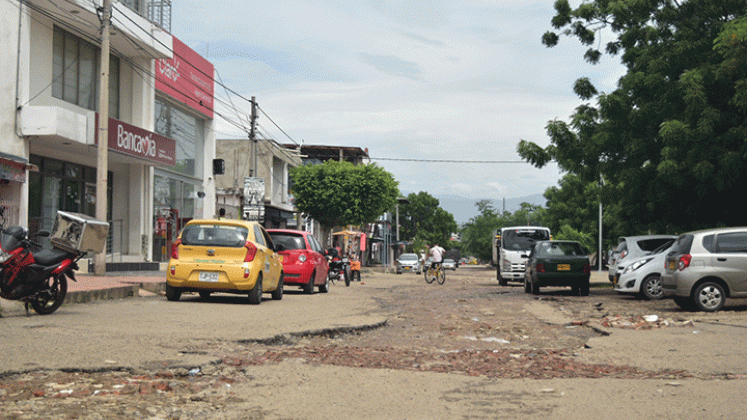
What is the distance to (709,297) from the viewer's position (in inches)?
546

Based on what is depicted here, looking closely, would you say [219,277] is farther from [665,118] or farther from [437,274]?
[437,274]

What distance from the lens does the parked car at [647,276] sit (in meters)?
18.2

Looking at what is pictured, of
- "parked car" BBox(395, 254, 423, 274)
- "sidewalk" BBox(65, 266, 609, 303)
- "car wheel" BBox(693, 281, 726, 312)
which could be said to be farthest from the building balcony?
"parked car" BBox(395, 254, 423, 274)

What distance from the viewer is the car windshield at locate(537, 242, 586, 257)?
70.4 ft

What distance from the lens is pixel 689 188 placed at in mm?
21188

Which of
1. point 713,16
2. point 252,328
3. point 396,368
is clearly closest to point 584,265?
point 713,16

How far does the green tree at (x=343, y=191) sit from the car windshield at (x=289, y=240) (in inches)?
1139

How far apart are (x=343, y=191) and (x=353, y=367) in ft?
137

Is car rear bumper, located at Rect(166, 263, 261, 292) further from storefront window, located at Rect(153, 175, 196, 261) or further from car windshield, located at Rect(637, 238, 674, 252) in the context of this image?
storefront window, located at Rect(153, 175, 196, 261)

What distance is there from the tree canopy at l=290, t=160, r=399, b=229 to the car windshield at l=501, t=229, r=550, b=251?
18673mm

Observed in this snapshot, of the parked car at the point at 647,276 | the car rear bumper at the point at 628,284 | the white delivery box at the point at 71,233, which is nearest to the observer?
the white delivery box at the point at 71,233

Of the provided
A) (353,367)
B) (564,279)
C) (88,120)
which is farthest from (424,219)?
(353,367)

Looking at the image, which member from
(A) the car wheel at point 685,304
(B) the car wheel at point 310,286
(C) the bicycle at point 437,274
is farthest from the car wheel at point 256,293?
(C) the bicycle at point 437,274

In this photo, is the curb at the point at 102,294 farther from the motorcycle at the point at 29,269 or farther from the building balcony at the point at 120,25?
the building balcony at the point at 120,25
